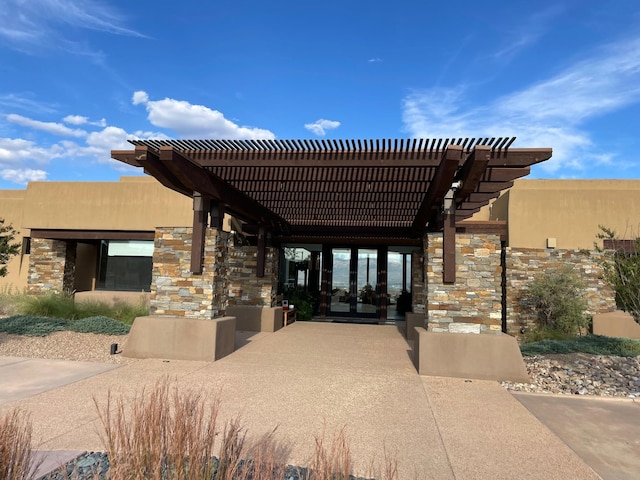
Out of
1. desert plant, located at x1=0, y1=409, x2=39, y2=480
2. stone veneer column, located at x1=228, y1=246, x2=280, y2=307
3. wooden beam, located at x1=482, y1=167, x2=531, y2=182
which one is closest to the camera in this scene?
desert plant, located at x1=0, y1=409, x2=39, y2=480

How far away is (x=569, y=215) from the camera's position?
43.3 ft

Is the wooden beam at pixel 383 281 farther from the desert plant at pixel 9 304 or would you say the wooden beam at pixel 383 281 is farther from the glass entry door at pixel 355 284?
the desert plant at pixel 9 304

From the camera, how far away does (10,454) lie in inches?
92.7

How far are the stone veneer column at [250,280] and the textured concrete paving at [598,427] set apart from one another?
7.42 metres

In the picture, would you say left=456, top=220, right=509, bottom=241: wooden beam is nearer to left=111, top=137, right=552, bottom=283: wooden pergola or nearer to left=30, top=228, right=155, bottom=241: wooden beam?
left=111, top=137, right=552, bottom=283: wooden pergola

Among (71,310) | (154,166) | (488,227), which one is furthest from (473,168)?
(71,310)

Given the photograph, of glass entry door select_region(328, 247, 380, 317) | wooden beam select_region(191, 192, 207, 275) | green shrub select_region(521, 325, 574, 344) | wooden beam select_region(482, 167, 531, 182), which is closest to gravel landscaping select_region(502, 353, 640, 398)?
green shrub select_region(521, 325, 574, 344)

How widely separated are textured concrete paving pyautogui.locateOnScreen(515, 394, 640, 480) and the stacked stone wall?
21.3 ft

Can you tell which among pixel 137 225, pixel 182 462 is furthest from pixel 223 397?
pixel 137 225

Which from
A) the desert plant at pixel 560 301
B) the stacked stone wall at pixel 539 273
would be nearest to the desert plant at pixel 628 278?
the desert plant at pixel 560 301

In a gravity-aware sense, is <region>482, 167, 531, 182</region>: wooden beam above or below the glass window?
above

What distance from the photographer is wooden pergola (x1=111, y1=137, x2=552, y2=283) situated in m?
6.33

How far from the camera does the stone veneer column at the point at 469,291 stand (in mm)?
6891

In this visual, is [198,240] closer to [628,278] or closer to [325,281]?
[628,278]
